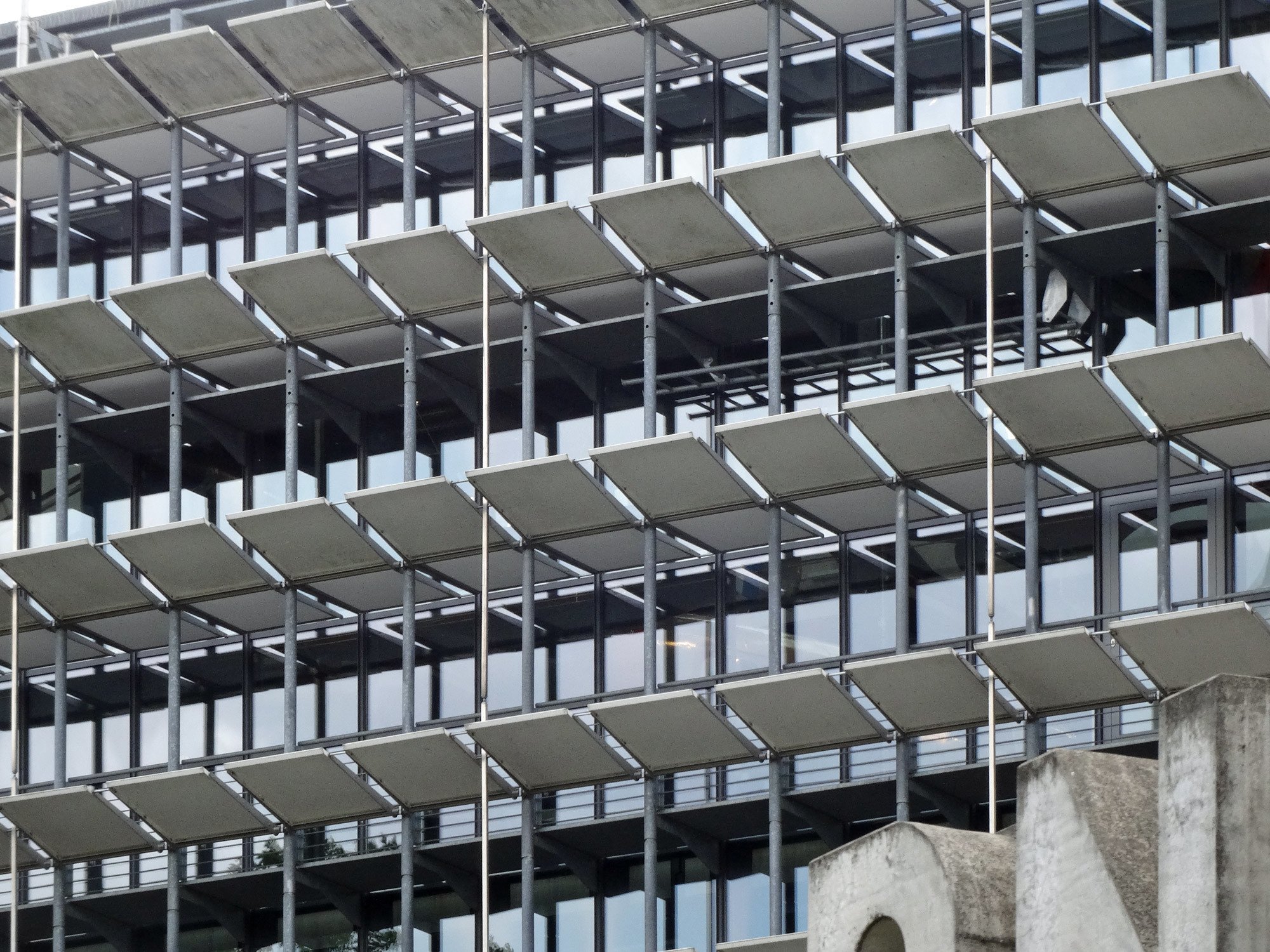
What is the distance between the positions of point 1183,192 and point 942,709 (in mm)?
6007

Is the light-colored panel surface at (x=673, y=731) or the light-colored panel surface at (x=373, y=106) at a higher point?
the light-colored panel surface at (x=373, y=106)

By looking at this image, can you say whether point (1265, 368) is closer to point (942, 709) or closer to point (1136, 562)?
point (1136, 562)

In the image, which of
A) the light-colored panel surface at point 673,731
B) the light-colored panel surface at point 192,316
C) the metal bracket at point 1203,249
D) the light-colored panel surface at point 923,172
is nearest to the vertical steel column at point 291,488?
the light-colored panel surface at point 192,316

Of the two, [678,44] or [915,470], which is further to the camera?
[678,44]

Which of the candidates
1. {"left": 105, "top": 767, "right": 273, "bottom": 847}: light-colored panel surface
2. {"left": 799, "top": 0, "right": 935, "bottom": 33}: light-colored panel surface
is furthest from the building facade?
{"left": 799, "top": 0, "right": 935, "bottom": 33}: light-colored panel surface

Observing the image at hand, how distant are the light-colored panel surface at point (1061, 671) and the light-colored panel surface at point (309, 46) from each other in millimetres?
10487

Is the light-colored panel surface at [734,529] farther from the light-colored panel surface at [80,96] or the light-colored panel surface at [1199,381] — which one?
the light-colored panel surface at [80,96]

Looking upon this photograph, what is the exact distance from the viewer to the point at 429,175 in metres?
34.9

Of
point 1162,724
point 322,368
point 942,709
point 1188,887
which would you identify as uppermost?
point 322,368

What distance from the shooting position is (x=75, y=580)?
112ft

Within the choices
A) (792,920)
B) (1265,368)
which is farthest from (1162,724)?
(792,920)

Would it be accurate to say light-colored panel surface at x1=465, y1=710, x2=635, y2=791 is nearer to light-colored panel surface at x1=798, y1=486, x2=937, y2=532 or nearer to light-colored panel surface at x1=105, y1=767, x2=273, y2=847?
light-colored panel surface at x1=105, y1=767, x2=273, y2=847

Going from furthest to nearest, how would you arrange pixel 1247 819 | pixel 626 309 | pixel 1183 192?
pixel 626 309
pixel 1183 192
pixel 1247 819

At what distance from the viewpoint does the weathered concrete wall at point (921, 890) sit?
16.6 metres
